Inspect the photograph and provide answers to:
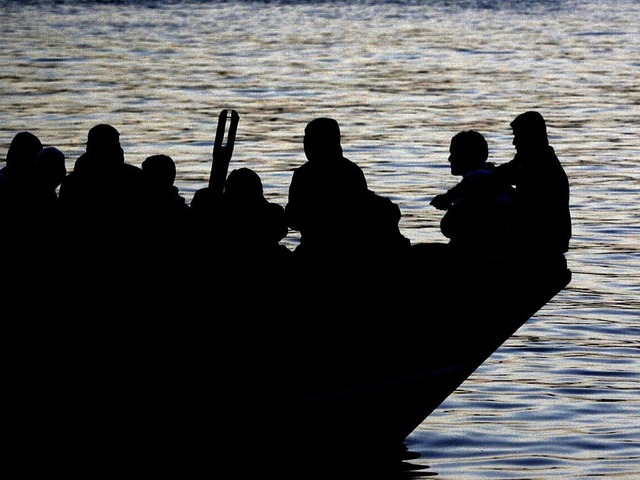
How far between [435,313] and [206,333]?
1.64m

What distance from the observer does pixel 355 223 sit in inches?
439

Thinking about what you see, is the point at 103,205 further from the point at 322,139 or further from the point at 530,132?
the point at 530,132

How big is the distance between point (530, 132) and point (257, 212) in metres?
1.88

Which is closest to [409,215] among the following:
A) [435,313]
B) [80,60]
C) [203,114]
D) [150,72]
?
[435,313]

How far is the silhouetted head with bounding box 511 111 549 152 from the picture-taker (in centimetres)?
1123

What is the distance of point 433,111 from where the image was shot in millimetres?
34812

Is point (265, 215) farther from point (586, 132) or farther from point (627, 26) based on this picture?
point (627, 26)

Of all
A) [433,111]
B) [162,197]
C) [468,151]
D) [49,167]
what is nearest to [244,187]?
[162,197]

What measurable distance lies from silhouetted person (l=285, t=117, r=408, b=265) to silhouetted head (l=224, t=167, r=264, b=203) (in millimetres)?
384

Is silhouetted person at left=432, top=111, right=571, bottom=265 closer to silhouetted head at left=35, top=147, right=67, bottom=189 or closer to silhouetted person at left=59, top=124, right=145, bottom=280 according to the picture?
silhouetted person at left=59, top=124, right=145, bottom=280

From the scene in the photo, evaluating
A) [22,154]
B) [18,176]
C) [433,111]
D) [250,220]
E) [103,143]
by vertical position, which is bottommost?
[433,111]

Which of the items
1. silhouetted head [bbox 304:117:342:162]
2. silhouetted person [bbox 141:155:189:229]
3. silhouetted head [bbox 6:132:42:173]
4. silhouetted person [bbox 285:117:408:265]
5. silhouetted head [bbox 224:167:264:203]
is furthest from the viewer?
silhouetted head [bbox 6:132:42:173]

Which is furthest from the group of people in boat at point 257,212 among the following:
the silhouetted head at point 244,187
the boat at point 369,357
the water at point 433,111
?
the water at point 433,111

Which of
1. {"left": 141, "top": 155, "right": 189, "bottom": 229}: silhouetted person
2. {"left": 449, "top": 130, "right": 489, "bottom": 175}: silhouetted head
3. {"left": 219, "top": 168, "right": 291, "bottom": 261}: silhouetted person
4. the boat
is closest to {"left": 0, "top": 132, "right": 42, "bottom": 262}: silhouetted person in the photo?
{"left": 141, "top": 155, "right": 189, "bottom": 229}: silhouetted person
